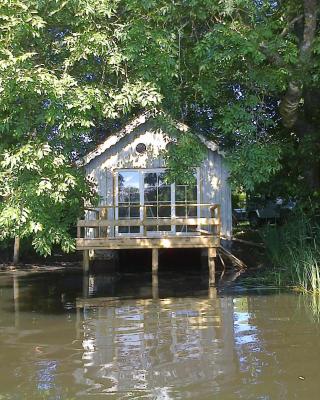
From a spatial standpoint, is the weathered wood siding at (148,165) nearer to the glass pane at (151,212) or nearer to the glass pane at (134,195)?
the glass pane at (134,195)

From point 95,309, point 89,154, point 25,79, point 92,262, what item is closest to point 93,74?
point 25,79

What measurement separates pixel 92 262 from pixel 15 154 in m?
9.27

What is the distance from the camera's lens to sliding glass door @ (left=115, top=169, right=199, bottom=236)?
1595cm

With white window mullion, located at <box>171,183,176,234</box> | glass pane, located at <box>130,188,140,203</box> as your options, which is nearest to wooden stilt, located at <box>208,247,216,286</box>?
white window mullion, located at <box>171,183,176,234</box>

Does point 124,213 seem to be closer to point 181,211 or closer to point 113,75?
point 181,211

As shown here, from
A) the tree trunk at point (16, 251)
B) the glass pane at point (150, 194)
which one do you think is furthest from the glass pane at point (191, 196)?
the tree trunk at point (16, 251)

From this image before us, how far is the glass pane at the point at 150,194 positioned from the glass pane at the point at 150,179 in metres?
0.14

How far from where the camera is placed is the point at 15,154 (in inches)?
305

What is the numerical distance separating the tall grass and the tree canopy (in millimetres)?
2381

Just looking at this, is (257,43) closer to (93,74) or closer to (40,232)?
(93,74)

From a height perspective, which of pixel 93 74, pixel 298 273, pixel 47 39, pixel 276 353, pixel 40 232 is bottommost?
pixel 276 353

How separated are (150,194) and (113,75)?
736cm

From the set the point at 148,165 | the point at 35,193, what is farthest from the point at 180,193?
Result: the point at 35,193

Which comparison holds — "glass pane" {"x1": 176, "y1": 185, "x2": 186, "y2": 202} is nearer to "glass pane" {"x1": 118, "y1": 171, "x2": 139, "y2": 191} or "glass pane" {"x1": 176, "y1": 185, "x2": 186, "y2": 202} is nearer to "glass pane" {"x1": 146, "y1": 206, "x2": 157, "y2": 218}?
"glass pane" {"x1": 146, "y1": 206, "x2": 157, "y2": 218}
